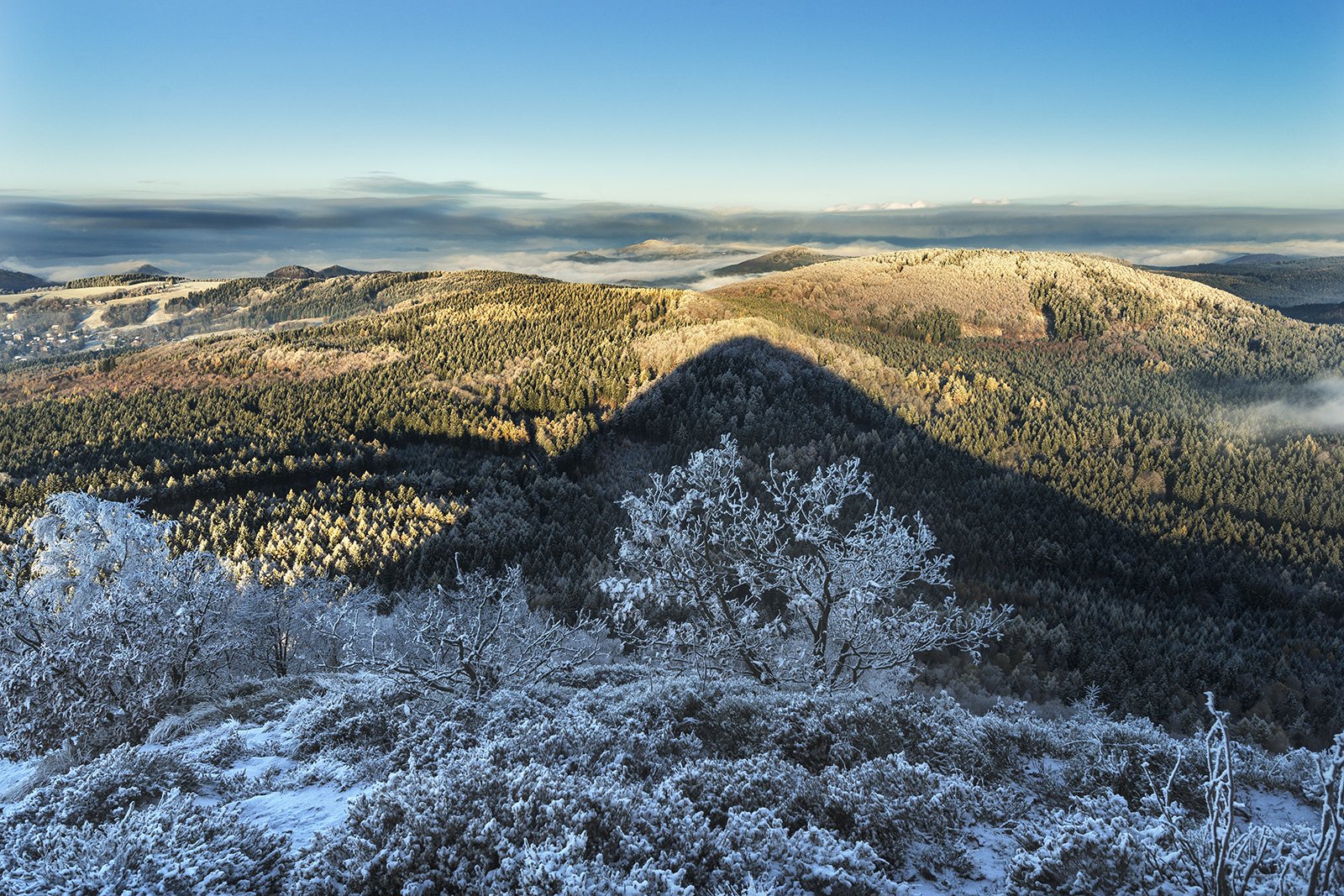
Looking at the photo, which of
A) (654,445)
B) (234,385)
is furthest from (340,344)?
(654,445)

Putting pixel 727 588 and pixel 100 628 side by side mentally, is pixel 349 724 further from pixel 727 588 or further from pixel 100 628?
pixel 727 588

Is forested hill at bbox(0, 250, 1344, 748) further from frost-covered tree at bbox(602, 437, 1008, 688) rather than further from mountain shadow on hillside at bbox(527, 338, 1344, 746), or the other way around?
frost-covered tree at bbox(602, 437, 1008, 688)

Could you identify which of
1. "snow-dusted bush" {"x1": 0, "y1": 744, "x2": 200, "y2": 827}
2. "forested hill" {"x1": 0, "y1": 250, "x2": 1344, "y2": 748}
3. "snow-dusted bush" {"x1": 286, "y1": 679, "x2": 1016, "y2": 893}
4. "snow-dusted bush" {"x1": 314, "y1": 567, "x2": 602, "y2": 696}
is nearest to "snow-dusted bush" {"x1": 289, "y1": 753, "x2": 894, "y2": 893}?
"snow-dusted bush" {"x1": 286, "y1": 679, "x2": 1016, "y2": 893}

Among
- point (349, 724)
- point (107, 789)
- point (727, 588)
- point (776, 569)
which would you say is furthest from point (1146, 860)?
point (107, 789)

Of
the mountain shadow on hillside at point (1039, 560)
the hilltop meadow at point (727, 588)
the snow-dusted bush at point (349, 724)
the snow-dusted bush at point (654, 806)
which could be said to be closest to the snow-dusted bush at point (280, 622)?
the hilltop meadow at point (727, 588)

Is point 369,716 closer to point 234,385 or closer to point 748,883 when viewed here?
point 748,883

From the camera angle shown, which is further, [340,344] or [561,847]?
[340,344]
